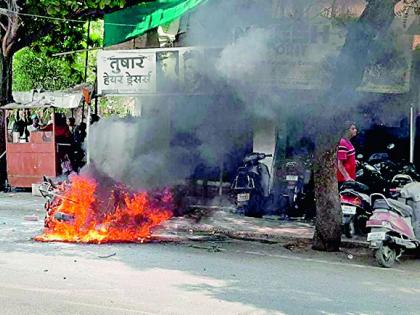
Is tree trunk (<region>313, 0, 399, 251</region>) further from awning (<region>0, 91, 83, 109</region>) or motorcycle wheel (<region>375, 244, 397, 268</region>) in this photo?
awning (<region>0, 91, 83, 109</region>)

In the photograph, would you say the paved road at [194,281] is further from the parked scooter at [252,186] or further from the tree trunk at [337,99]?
the parked scooter at [252,186]

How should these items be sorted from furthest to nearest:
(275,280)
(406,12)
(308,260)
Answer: (406,12), (308,260), (275,280)

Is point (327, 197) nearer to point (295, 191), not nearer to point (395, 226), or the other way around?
point (395, 226)

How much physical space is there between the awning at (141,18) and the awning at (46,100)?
95.8 inches

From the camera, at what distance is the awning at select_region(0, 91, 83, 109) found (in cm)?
1373

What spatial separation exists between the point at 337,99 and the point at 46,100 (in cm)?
869

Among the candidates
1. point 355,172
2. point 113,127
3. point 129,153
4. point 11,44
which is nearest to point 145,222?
point 129,153

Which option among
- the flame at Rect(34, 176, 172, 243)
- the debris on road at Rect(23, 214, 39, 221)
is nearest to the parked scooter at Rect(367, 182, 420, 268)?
the flame at Rect(34, 176, 172, 243)

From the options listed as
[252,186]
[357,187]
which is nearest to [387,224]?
[357,187]

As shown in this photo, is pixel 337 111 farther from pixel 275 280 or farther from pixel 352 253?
pixel 275 280

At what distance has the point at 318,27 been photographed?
935 centimetres

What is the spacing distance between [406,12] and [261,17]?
2276 millimetres

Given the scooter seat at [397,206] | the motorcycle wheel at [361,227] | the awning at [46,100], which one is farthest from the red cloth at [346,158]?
the awning at [46,100]

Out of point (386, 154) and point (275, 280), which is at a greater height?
point (386, 154)
